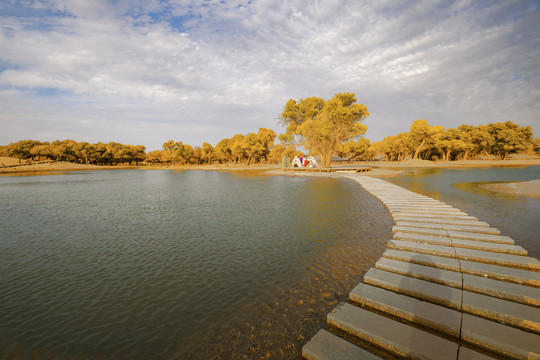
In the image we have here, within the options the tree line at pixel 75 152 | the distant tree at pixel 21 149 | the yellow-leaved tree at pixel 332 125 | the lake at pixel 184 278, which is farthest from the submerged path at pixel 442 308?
the distant tree at pixel 21 149

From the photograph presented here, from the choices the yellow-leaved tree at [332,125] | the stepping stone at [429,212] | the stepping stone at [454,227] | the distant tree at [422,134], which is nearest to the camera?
the stepping stone at [454,227]

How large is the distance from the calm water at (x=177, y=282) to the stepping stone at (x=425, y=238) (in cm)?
79

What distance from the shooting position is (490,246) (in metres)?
7.39

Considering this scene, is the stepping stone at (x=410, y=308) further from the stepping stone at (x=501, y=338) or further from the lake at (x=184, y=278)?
the lake at (x=184, y=278)

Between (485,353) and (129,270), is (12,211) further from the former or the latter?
(485,353)

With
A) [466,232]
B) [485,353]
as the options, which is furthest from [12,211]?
[466,232]

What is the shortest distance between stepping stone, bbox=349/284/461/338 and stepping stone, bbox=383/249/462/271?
2.07 metres

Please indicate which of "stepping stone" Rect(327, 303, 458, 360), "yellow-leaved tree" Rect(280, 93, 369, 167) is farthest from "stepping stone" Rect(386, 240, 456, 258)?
"yellow-leaved tree" Rect(280, 93, 369, 167)

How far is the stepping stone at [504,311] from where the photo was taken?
13.1 feet

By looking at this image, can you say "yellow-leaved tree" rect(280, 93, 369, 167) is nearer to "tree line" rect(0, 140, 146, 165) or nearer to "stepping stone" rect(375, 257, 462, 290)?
"stepping stone" rect(375, 257, 462, 290)

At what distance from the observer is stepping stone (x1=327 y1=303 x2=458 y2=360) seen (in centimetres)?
350

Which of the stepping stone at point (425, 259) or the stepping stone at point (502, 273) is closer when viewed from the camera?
the stepping stone at point (502, 273)

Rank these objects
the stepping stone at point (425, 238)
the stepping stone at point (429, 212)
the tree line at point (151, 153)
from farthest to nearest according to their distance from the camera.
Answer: the tree line at point (151, 153)
the stepping stone at point (429, 212)
the stepping stone at point (425, 238)

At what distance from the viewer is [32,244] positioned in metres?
9.81
